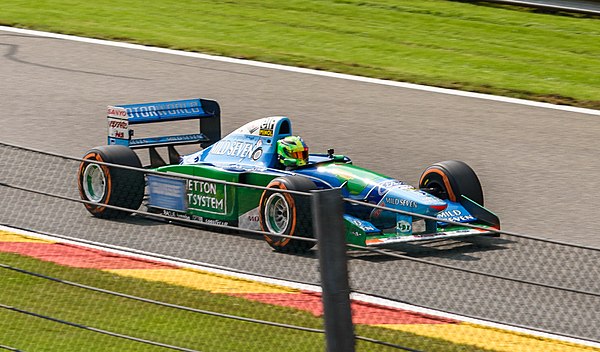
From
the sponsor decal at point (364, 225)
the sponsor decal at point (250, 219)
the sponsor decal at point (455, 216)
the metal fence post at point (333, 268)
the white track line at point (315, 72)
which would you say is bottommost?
the white track line at point (315, 72)

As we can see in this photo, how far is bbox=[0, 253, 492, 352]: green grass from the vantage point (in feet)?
19.2

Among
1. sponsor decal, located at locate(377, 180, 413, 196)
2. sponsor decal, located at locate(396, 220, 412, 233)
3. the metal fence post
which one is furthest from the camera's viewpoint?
sponsor decal, located at locate(377, 180, 413, 196)

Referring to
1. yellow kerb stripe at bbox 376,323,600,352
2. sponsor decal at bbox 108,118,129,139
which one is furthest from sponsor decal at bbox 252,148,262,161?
yellow kerb stripe at bbox 376,323,600,352

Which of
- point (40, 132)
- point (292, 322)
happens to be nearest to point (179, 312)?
point (292, 322)

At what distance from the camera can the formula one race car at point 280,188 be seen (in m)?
8.61

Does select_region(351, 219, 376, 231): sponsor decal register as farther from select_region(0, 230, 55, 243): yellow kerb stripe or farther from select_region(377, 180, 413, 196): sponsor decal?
select_region(0, 230, 55, 243): yellow kerb stripe

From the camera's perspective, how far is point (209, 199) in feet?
29.8

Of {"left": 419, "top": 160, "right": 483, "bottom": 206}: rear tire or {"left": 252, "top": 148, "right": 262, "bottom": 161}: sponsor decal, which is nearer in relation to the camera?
{"left": 419, "top": 160, "right": 483, "bottom": 206}: rear tire

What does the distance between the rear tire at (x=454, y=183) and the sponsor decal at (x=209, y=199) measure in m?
1.61

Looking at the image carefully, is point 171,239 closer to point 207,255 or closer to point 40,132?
point 207,255

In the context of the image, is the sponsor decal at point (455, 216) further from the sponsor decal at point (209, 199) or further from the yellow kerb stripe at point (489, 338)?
the yellow kerb stripe at point (489, 338)

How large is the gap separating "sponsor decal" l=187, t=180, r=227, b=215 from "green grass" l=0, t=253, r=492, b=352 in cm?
162

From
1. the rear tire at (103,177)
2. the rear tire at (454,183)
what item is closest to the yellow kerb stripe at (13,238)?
the rear tire at (103,177)

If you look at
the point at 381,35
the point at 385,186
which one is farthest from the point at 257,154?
the point at 381,35
